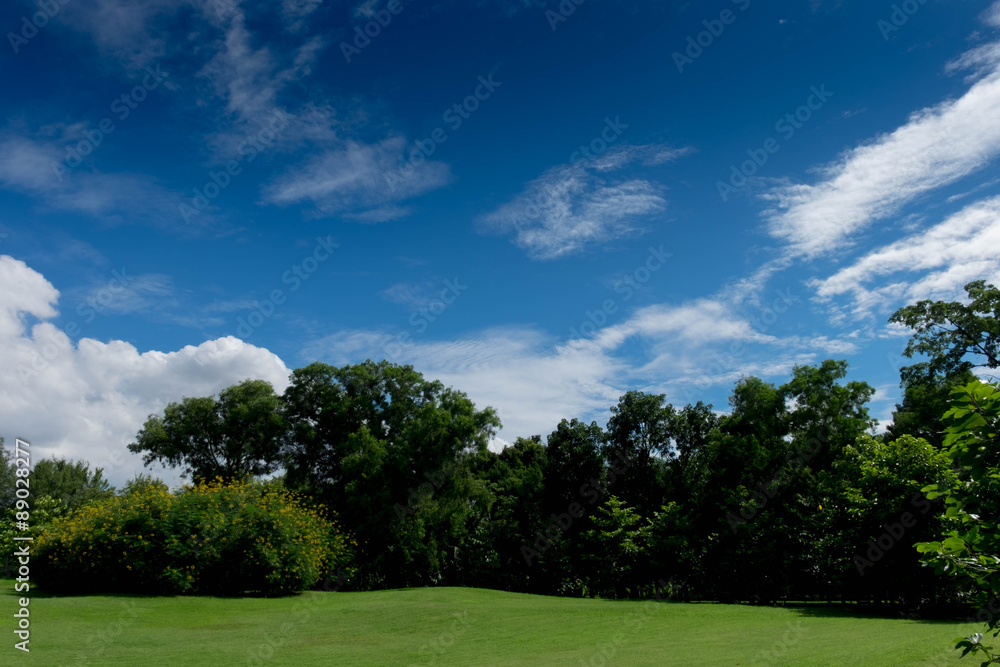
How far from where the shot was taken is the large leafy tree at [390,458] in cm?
2944

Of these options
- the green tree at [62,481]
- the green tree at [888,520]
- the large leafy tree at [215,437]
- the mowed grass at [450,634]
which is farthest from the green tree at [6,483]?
the green tree at [888,520]

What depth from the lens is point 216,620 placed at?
15664 millimetres

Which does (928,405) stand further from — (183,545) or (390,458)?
(183,545)

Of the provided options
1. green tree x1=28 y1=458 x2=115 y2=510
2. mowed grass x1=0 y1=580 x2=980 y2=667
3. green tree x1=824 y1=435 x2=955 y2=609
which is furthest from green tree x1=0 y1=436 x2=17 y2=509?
green tree x1=824 y1=435 x2=955 y2=609

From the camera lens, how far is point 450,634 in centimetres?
1334

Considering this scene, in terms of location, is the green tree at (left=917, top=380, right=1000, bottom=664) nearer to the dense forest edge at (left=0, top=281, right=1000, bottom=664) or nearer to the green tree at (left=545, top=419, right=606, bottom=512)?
the dense forest edge at (left=0, top=281, right=1000, bottom=664)

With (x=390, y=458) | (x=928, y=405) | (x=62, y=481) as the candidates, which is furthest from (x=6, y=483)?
(x=928, y=405)

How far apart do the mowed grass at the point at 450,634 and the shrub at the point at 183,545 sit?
125 centimetres

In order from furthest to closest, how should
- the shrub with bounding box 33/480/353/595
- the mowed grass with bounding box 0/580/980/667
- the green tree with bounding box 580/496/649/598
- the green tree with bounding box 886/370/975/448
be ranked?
the green tree with bounding box 580/496/649/598 < the green tree with bounding box 886/370/975/448 < the shrub with bounding box 33/480/353/595 < the mowed grass with bounding box 0/580/980/667

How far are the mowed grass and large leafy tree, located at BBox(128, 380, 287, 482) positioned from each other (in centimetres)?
1432

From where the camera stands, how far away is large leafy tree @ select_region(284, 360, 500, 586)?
96.6 feet

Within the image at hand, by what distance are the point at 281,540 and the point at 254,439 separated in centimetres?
1373

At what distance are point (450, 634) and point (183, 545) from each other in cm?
1055

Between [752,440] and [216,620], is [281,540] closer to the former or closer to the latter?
[216,620]
